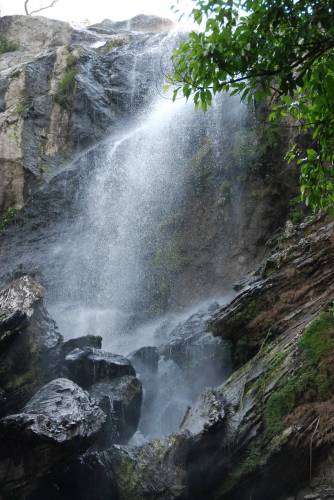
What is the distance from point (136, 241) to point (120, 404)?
780 cm

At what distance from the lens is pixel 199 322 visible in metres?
12.3

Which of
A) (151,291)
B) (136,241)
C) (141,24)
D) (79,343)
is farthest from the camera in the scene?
(141,24)

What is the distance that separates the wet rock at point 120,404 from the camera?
377 inches

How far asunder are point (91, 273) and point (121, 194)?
3.27m

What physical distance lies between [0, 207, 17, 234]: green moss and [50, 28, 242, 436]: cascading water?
2.97m

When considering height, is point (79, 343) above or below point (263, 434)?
above

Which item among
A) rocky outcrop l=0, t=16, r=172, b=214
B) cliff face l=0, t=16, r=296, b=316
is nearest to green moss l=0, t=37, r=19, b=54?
cliff face l=0, t=16, r=296, b=316

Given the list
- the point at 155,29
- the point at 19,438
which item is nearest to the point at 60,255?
the point at 19,438

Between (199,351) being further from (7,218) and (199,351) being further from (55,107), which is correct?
(55,107)

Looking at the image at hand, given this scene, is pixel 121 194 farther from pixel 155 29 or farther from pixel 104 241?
pixel 155 29

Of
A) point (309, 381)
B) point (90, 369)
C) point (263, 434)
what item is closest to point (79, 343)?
point (90, 369)

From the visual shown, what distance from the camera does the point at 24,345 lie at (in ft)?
33.3

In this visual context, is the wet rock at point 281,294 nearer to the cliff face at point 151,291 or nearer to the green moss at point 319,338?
the cliff face at point 151,291

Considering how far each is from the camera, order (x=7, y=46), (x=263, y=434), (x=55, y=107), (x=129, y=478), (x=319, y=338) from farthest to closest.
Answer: (x=7, y=46), (x=55, y=107), (x=129, y=478), (x=319, y=338), (x=263, y=434)
